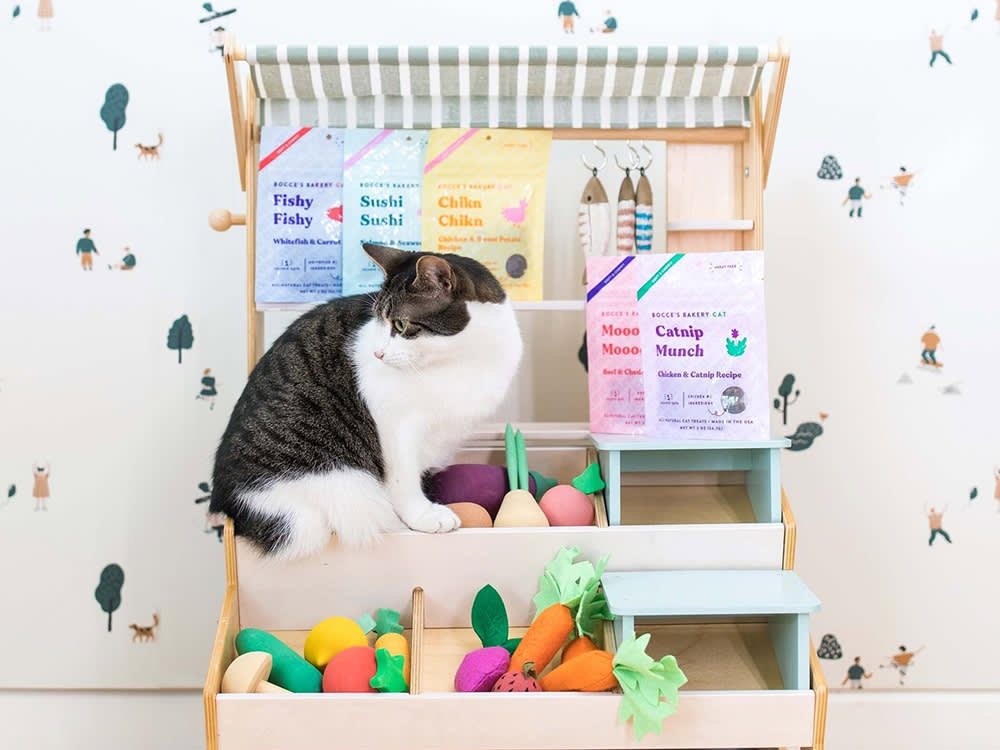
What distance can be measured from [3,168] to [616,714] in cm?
178

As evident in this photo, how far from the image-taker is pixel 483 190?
161 cm

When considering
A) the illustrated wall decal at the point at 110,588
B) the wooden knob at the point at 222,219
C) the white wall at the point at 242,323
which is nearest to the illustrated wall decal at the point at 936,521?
the white wall at the point at 242,323

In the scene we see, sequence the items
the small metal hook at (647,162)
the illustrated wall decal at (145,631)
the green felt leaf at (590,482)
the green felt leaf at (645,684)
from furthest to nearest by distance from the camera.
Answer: the illustrated wall decal at (145,631)
the small metal hook at (647,162)
the green felt leaf at (590,482)
the green felt leaf at (645,684)

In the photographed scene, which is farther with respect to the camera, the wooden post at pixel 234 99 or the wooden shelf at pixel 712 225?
the wooden shelf at pixel 712 225

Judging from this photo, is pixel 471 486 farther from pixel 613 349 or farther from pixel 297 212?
pixel 297 212

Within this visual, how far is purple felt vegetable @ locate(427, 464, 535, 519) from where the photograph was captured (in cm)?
145

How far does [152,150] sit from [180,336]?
437mm

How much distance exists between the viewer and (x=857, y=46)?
6.12 feet

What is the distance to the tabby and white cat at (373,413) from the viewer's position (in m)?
1.28

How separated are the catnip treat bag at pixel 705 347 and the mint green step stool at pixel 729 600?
0.25 m

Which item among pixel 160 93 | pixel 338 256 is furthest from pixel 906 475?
pixel 160 93

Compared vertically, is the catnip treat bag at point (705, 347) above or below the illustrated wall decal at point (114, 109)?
below

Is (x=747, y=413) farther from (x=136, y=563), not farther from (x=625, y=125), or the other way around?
(x=136, y=563)

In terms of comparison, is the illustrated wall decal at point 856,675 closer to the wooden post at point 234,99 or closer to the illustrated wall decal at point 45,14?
the wooden post at point 234,99
